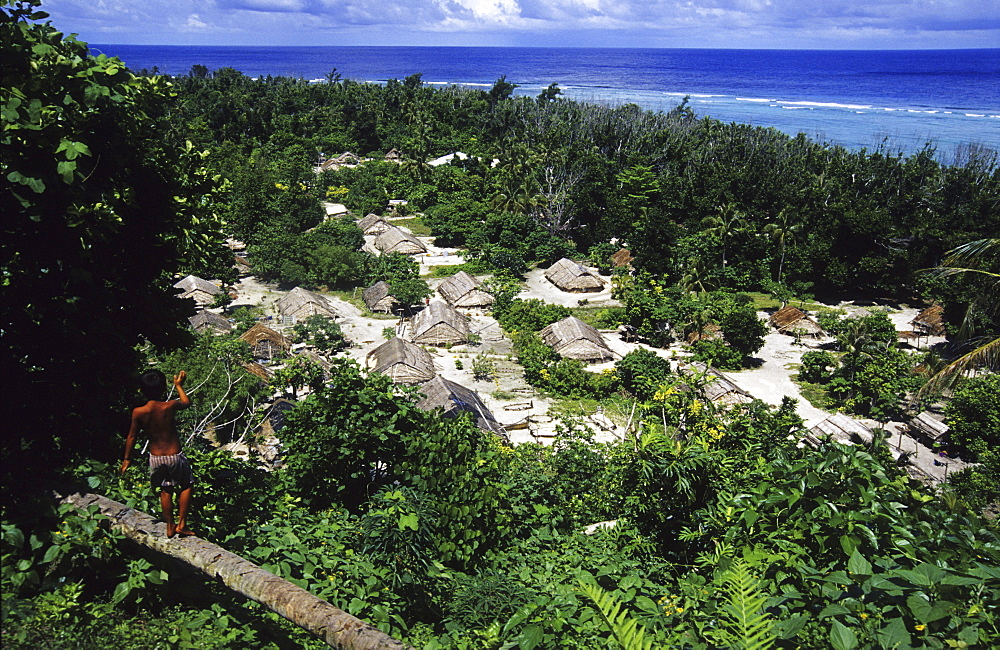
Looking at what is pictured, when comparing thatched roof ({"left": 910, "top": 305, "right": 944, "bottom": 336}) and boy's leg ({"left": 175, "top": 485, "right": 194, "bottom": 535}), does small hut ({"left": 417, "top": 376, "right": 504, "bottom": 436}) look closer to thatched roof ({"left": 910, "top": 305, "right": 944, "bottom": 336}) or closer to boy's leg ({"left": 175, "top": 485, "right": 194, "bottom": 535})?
boy's leg ({"left": 175, "top": 485, "right": 194, "bottom": 535})

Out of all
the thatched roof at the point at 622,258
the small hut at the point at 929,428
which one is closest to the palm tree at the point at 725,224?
the thatched roof at the point at 622,258

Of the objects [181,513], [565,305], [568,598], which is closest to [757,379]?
[565,305]

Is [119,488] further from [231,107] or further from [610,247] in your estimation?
[231,107]

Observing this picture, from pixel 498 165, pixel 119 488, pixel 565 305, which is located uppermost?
pixel 119 488

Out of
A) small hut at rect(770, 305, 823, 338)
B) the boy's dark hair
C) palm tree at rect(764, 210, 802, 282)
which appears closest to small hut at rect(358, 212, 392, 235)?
palm tree at rect(764, 210, 802, 282)

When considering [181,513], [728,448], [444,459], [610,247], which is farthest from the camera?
[610,247]

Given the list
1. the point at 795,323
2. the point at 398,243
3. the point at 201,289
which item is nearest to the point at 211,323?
the point at 201,289

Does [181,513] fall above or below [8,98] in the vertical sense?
below
